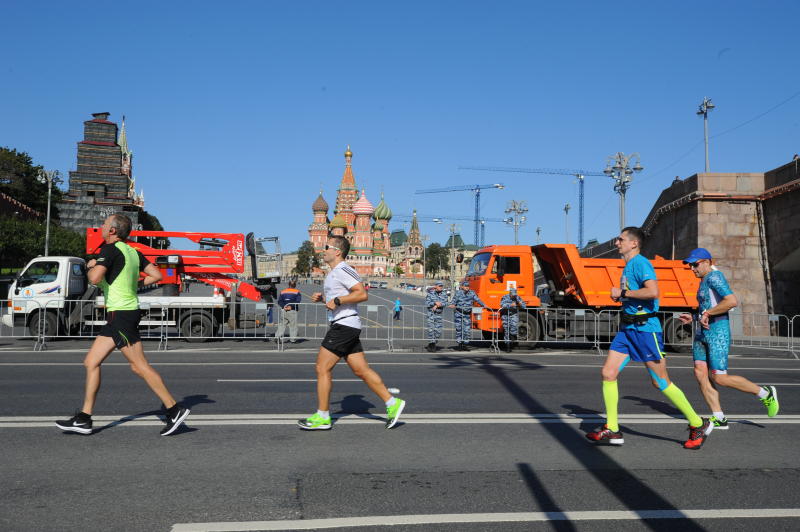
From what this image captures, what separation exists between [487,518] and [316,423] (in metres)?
2.47

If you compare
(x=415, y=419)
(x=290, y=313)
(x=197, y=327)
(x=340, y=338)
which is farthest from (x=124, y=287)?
(x=197, y=327)

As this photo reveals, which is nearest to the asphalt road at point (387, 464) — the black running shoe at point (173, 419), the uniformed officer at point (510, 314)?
the black running shoe at point (173, 419)

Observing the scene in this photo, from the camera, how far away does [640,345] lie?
569 cm

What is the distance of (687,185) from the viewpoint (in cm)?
2653

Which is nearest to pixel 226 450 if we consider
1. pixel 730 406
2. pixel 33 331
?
pixel 730 406

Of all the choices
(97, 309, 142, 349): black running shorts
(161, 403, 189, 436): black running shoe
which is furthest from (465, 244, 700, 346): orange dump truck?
(97, 309, 142, 349): black running shorts

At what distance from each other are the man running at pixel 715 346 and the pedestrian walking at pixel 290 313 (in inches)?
398

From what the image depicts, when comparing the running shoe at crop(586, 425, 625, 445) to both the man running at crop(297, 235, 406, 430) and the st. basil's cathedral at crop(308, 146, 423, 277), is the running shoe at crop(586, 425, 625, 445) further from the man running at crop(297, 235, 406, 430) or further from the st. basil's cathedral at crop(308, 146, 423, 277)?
the st. basil's cathedral at crop(308, 146, 423, 277)

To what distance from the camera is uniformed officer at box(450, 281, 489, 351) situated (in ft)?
52.1

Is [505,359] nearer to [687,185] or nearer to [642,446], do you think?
[642,446]

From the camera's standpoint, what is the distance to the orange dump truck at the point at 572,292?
16641mm

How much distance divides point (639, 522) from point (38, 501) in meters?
3.38

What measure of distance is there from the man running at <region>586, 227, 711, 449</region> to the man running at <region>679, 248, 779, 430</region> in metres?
0.70

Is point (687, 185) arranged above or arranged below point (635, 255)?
above
